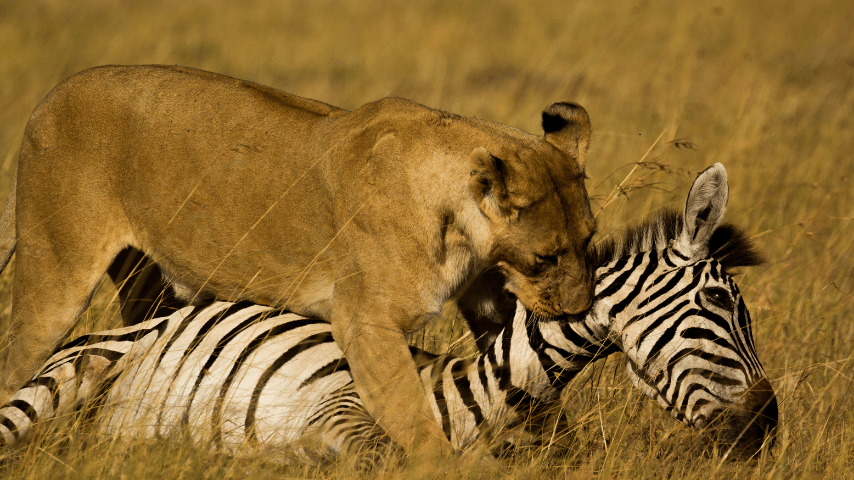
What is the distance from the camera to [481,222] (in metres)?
3.29

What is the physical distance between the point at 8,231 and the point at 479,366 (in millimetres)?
2532

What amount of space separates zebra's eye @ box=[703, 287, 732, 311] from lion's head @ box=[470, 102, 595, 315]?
43 cm

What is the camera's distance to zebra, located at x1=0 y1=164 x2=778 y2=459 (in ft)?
9.85

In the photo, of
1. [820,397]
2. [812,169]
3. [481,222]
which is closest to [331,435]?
[481,222]

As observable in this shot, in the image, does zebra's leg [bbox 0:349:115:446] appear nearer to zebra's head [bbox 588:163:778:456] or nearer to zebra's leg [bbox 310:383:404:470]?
zebra's leg [bbox 310:383:404:470]

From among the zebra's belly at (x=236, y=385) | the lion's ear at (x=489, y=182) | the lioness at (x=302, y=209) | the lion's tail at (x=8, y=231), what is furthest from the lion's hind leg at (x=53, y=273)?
the lion's ear at (x=489, y=182)

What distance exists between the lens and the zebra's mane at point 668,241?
3256 mm

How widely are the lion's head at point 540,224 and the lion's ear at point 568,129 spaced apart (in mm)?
218

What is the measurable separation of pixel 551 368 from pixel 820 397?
1.54m

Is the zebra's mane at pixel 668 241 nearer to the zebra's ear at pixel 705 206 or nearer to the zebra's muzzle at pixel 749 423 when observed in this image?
the zebra's ear at pixel 705 206

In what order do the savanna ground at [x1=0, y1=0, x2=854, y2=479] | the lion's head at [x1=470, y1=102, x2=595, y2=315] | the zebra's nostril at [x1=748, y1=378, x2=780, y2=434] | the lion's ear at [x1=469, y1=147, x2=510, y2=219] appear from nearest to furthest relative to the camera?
the zebra's nostril at [x1=748, y1=378, x2=780, y2=434] → the lion's ear at [x1=469, y1=147, x2=510, y2=219] → the lion's head at [x1=470, y1=102, x2=595, y2=315] → the savanna ground at [x1=0, y1=0, x2=854, y2=479]

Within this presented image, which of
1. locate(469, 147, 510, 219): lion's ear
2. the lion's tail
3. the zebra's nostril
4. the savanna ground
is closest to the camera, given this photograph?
the zebra's nostril

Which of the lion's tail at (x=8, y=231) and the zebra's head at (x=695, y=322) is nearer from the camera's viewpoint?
the zebra's head at (x=695, y=322)

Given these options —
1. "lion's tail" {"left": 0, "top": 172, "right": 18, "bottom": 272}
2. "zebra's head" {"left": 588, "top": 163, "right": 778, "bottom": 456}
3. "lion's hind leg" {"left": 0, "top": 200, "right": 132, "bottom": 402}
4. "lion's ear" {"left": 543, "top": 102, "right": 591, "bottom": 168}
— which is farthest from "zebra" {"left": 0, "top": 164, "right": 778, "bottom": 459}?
"lion's tail" {"left": 0, "top": 172, "right": 18, "bottom": 272}
